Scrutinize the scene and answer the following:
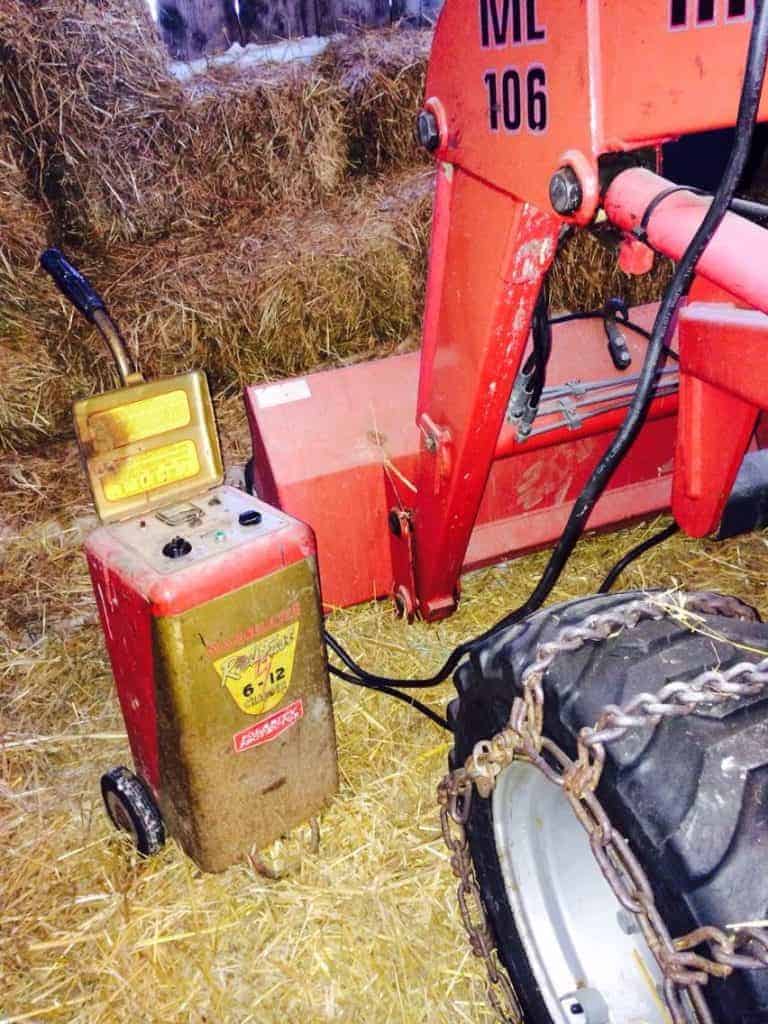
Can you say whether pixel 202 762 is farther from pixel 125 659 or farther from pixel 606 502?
pixel 606 502

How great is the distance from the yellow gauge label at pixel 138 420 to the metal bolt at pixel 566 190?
2.72ft

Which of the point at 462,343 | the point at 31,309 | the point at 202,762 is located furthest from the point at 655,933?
the point at 31,309

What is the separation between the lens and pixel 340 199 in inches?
156

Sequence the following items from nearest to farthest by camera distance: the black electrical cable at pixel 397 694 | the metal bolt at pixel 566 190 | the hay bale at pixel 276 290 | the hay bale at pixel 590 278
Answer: the metal bolt at pixel 566 190 → the black electrical cable at pixel 397 694 → the hay bale at pixel 276 290 → the hay bale at pixel 590 278

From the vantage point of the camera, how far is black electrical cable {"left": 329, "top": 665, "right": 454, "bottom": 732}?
2.12m

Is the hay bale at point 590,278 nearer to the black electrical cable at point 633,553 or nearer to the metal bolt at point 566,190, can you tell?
the black electrical cable at point 633,553

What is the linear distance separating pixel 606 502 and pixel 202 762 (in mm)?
1517

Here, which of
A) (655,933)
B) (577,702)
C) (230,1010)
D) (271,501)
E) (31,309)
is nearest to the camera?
(655,933)

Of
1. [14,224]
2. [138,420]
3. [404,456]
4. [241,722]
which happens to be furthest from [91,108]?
[241,722]

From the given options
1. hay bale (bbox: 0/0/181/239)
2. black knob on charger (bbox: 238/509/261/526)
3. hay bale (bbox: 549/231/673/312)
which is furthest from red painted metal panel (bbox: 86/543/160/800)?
hay bale (bbox: 549/231/673/312)

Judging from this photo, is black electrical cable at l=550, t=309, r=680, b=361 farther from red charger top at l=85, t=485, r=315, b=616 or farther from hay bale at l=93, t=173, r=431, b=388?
hay bale at l=93, t=173, r=431, b=388

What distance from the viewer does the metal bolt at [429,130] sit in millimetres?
1505

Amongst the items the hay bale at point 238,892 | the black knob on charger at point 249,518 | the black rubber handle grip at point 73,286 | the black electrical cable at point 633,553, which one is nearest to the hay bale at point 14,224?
the hay bale at point 238,892

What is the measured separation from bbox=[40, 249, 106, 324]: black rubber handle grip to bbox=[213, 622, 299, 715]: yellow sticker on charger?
27.7 inches
